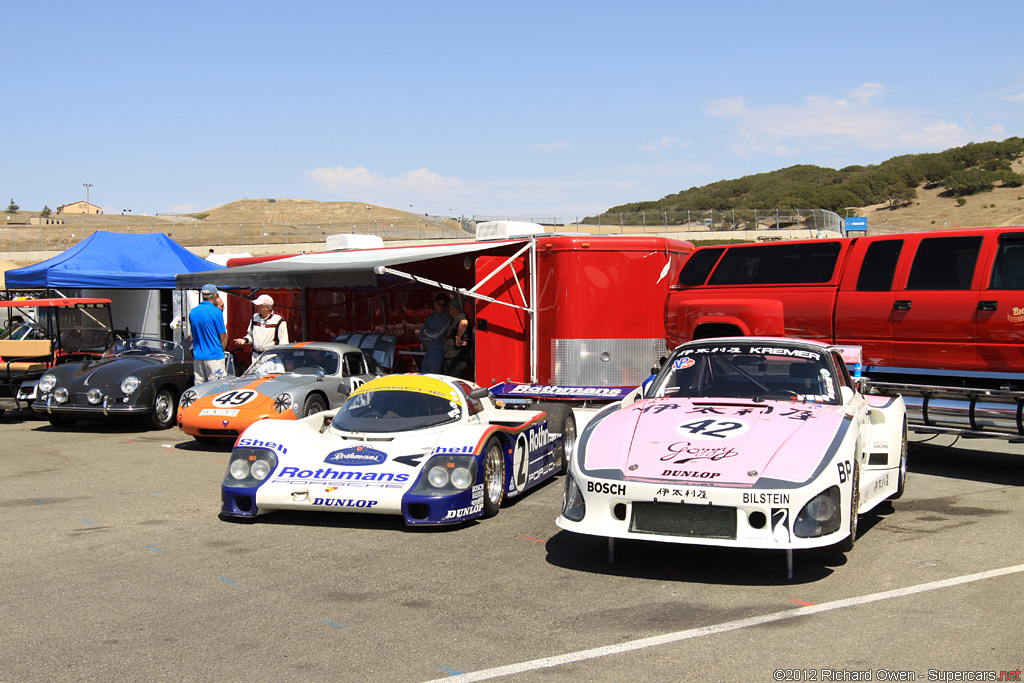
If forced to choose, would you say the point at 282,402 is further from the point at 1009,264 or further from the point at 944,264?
the point at 1009,264

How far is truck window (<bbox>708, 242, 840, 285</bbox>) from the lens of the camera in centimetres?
1048

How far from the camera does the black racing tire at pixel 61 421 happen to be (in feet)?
42.5

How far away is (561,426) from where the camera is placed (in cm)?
896

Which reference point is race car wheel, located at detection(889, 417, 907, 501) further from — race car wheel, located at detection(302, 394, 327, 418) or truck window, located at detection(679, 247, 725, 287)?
race car wheel, located at detection(302, 394, 327, 418)

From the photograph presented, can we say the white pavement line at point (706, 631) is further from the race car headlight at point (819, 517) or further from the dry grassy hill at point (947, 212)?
the dry grassy hill at point (947, 212)

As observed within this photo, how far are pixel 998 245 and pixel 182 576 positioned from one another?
8.30 metres

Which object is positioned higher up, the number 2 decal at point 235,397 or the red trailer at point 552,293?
the red trailer at point 552,293

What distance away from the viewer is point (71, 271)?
55.5ft

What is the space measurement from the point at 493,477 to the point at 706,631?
9.81ft

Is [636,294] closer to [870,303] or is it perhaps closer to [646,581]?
[870,303]

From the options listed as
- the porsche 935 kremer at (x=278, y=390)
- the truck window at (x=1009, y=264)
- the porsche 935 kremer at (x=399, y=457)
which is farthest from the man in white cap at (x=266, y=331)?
the truck window at (x=1009, y=264)

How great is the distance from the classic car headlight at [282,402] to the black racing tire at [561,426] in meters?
3.26

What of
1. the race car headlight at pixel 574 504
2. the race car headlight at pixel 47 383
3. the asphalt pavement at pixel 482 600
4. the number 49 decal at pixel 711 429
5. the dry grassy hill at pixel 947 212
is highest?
the dry grassy hill at pixel 947 212

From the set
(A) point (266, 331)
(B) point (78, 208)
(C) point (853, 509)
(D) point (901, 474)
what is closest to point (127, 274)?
(A) point (266, 331)
